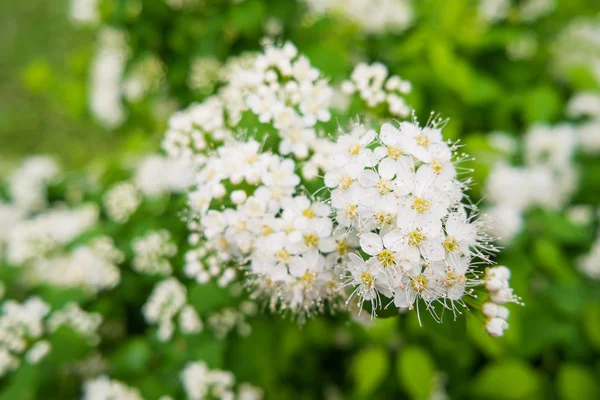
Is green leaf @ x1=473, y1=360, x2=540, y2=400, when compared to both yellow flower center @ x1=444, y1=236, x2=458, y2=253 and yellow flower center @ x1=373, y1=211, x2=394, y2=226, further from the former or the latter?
yellow flower center @ x1=373, y1=211, x2=394, y2=226

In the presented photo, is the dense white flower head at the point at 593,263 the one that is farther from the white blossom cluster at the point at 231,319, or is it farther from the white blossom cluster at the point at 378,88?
the white blossom cluster at the point at 231,319

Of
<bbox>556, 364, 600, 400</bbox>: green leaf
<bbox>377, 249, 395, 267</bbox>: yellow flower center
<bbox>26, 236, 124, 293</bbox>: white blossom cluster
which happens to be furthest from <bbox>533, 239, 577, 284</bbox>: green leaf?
<bbox>26, 236, 124, 293</bbox>: white blossom cluster

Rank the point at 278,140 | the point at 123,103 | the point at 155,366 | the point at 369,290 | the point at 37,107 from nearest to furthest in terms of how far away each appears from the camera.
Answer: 1. the point at 369,290
2. the point at 278,140
3. the point at 155,366
4. the point at 123,103
5. the point at 37,107

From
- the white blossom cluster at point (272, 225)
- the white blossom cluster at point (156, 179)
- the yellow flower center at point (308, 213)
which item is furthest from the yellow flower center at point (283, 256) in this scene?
the white blossom cluster at point (156, 179)

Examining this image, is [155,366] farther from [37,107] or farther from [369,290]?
[37,107]

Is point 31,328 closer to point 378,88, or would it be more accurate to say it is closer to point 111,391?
point 111,391

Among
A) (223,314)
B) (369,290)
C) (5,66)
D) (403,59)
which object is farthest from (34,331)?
(5,66)

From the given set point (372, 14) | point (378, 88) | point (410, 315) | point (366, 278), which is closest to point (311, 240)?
point (366, 278)
